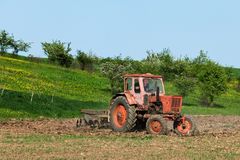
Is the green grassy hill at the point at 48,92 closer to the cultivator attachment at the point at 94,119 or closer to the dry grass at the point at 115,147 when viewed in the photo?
the cultivator attachment at the point at 94,119

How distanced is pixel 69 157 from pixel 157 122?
806 centimetres

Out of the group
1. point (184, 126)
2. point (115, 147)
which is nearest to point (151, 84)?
point (184, 126)

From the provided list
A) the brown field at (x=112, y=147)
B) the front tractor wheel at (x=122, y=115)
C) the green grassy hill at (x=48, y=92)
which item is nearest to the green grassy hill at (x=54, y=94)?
the green grassy hill at (x=48, y=92)

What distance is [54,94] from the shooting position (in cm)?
3962

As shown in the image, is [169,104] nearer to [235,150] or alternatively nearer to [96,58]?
[235,150]

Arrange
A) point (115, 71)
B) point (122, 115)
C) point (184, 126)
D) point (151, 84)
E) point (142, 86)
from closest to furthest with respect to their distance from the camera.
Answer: point (184, 126) → point (142, 86) → point (151, 84) → point (122, 115) → point (115, 71)

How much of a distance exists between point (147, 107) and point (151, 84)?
3.20 ft

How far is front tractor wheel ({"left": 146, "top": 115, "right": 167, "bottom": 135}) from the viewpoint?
20.2 meters

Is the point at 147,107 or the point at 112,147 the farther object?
the point at 147,107

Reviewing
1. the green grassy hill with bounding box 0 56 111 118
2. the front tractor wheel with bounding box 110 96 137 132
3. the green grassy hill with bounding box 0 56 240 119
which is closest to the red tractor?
the front tractor wheel with bounding box 110 96 137 132

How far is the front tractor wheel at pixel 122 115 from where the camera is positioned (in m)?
21.4

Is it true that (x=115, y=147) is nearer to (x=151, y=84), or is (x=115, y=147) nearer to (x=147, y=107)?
(x=147, y=107)

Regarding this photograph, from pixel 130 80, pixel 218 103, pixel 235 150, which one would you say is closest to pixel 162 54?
pixel 218 103

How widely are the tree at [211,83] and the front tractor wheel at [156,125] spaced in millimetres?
35400
